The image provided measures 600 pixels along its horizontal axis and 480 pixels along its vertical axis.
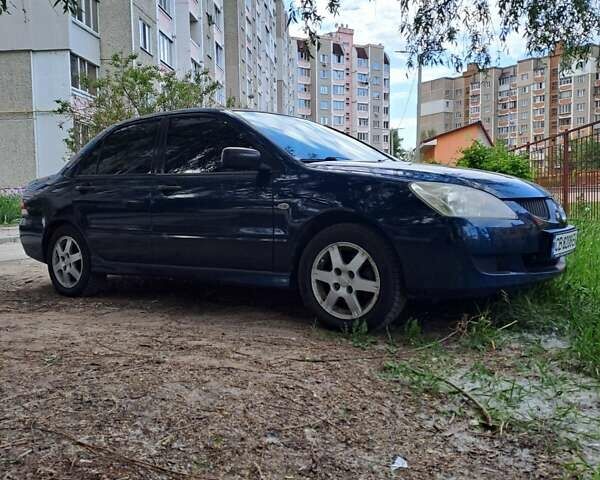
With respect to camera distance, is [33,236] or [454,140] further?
[454,140]

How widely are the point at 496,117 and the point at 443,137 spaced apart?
11299 centimetres

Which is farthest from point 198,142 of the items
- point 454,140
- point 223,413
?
point 454,140

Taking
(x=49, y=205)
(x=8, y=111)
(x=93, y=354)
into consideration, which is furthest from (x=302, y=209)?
(x=8, y=111)

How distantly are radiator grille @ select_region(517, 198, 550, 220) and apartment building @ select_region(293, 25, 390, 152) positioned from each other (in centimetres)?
9951

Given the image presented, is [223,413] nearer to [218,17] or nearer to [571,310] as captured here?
[571,310]

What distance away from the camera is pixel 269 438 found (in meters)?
2.36

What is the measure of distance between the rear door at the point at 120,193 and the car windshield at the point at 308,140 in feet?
3.22

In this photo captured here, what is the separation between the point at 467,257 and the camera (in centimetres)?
352

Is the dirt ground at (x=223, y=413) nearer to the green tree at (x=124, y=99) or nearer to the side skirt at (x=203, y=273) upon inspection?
the side skirt at (x=203, y=273)

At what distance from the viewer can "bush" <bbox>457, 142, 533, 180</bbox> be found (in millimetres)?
10977

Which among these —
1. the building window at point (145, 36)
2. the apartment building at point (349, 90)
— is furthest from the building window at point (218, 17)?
the apartment building at point (349, 90)

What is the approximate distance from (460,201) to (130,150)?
2905mm

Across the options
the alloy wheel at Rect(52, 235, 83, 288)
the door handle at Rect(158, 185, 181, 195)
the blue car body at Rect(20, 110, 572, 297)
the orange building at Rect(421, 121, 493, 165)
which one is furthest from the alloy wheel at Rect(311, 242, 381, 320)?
the orange building at Rect(421, 121, 493, 165)

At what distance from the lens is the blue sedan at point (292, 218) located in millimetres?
3609
